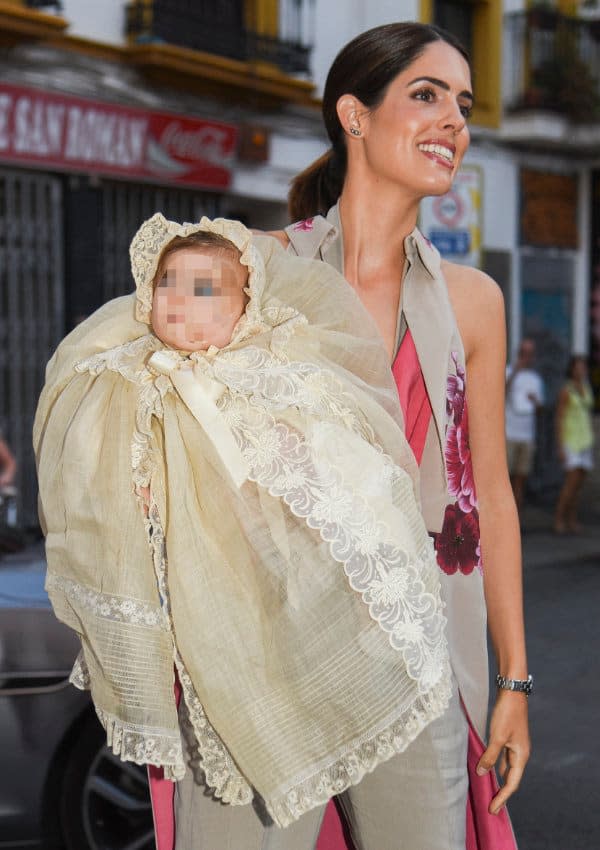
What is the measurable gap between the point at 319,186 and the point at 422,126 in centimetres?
33

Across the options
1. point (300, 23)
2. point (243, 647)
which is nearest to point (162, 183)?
point (300, 23)

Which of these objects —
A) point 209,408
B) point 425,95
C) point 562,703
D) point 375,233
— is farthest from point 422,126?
point 562,703

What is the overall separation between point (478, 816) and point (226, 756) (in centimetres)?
57

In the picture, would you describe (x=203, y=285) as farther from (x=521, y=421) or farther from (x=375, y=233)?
(x=521, y=421)

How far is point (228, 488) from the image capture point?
190 centimetres

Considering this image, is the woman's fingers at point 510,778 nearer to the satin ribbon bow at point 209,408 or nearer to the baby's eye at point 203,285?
the satin ribbon bow at point 209,408

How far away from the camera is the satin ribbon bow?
191 cm

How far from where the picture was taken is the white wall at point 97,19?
12641mm

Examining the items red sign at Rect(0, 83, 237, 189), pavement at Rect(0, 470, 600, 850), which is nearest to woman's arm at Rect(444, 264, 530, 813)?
pavement at Rect(0, 470, 600, 850)

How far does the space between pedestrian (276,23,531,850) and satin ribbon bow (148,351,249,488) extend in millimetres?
403

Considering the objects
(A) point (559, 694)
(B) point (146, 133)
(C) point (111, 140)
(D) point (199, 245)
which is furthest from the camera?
(B) point (146, 133)

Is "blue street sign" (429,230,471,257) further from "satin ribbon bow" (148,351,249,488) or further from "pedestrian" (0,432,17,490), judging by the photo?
"satin ribbon bow" (148,351,249,488)

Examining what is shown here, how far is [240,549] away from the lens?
6.21ft

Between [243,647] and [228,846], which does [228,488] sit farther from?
[228,846]
